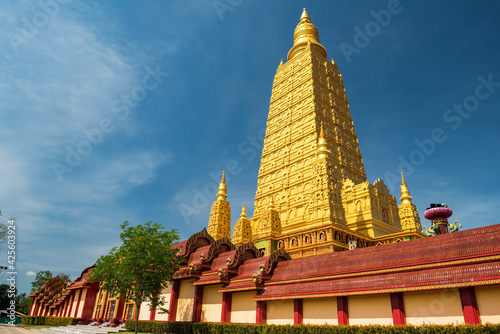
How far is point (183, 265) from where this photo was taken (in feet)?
78.5

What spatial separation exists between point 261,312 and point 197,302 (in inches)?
235

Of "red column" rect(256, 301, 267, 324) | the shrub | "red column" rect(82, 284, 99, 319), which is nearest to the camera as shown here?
the shrub

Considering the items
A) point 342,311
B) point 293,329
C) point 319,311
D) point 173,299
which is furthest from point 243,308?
point 173,299

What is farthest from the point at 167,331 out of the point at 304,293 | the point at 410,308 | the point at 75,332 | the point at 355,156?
the point at 355,156

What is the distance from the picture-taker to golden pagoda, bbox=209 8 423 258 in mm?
28469

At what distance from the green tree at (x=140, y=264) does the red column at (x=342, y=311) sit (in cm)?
1139

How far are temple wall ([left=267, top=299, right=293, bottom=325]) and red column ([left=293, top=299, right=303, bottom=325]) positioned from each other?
1.39 feet

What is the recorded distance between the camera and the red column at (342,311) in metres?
14.5

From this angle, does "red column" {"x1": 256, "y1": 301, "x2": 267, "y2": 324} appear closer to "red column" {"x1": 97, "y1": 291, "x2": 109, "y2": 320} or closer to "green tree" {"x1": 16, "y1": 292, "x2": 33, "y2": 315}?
"red column" {"x1": 97, "y1": 291, "x2": 109, "y2": 320}

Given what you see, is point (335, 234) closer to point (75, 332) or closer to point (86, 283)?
point (75, 332)

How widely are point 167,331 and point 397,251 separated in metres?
16.5

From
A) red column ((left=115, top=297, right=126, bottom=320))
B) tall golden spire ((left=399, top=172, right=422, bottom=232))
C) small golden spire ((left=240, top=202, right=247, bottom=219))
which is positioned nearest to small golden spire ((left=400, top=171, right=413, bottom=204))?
tall golden spire ((left=399, top=172, right=422, bottom=232))

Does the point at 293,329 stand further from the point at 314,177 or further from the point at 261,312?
the point at 314,177

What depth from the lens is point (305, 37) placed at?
54.8m
